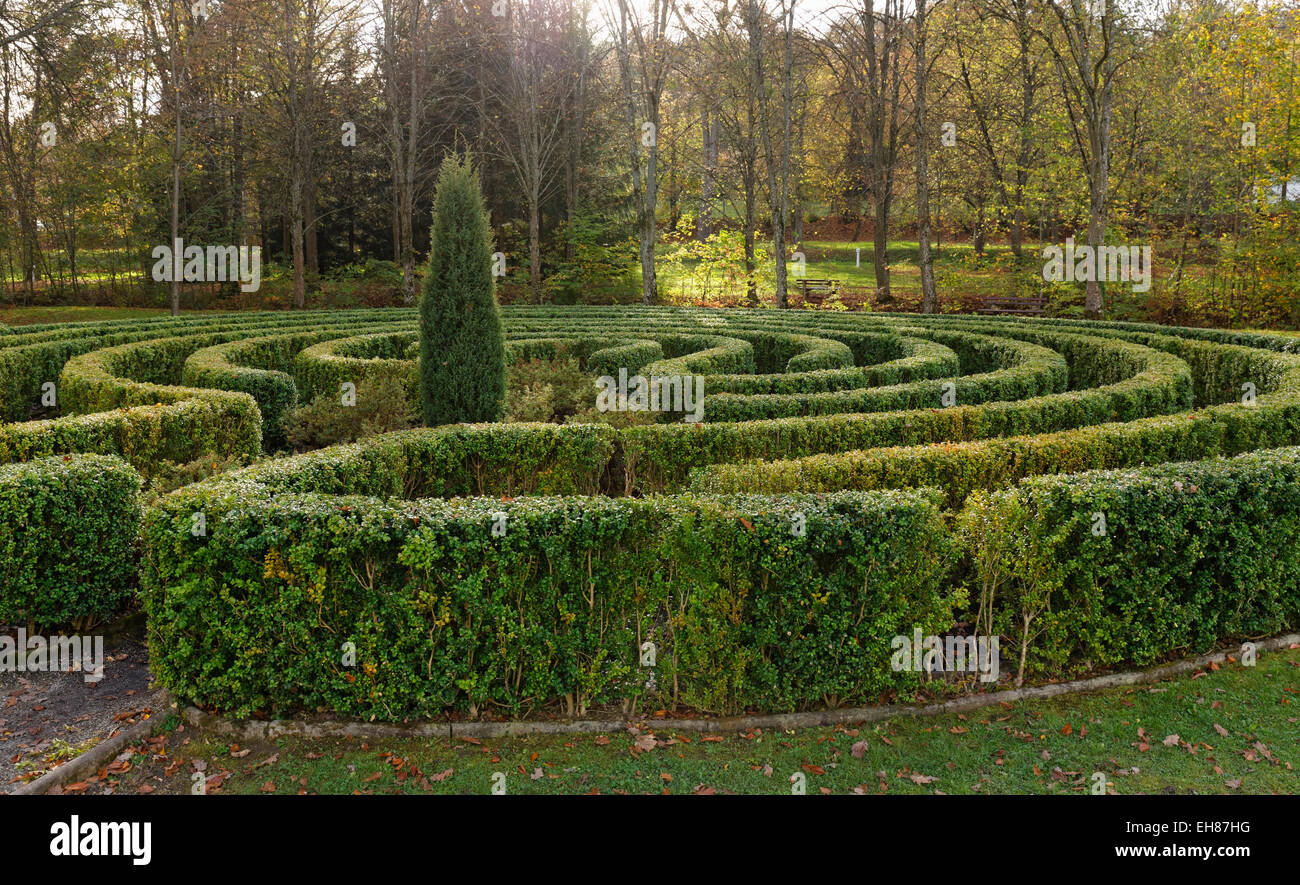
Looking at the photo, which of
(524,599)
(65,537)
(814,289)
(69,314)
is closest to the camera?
(524,599)

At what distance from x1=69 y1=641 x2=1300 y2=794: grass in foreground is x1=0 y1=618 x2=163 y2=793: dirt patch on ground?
0.55m

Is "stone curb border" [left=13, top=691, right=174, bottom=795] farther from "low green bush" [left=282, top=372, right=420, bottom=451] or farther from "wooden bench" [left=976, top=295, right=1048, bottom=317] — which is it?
"wooden bench" [left=976, top=295, right=1048, bottom=317]

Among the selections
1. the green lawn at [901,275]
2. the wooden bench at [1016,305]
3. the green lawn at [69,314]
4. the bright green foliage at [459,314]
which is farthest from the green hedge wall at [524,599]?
the green lawn at [69,314]

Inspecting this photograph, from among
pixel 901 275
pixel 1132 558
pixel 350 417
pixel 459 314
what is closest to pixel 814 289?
pixel 901 275

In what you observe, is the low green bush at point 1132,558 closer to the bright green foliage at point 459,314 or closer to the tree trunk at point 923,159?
the bright green foliage at point 459,314

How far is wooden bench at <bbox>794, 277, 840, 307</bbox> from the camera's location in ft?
103

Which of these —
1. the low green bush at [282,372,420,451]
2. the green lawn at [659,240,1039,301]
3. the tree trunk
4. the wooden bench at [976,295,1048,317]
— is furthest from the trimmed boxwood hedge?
the green lawn at [659,240,1039,301]

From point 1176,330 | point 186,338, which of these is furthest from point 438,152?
point 1176,330

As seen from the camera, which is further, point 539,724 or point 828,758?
point 539,724

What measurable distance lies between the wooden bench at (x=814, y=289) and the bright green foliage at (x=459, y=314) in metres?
20.5

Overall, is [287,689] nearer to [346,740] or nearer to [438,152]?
[346,740]

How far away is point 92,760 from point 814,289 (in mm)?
31659

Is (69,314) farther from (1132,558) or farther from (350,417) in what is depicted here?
(1132,558)

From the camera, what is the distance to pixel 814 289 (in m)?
34.2
